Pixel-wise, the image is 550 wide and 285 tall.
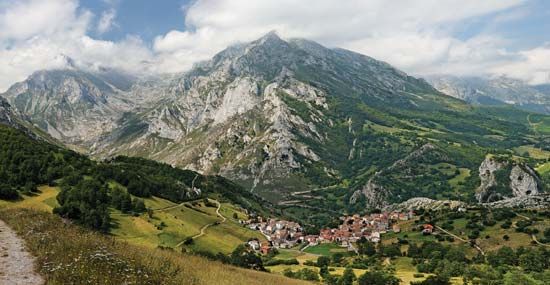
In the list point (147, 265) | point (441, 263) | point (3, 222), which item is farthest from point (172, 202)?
point (147, 265)

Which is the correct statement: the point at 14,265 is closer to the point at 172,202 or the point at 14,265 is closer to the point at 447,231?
the point at 172,202

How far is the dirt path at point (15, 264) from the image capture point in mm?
19847

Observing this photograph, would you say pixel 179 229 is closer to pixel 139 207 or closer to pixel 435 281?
pixel 139 207

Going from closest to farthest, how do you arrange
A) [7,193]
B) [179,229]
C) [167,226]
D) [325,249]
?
[7,193], [167,226], [179,229], [325,249]

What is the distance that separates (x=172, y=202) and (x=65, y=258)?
148368 mm

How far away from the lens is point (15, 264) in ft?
74.1

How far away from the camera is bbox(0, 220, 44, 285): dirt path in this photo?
19.8 meters

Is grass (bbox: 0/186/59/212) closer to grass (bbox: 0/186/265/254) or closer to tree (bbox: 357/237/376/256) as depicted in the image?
grass (bbox: 0/186/265/254)

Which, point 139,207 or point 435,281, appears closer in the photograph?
point 435,281

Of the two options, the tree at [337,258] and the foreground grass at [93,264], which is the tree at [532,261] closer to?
the tree at [337,258]

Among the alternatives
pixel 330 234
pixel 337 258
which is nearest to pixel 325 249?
pixel 330 234

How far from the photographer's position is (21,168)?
113 m

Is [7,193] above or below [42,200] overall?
above

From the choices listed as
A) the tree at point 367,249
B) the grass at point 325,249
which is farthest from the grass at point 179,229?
the tree at point 367,249
